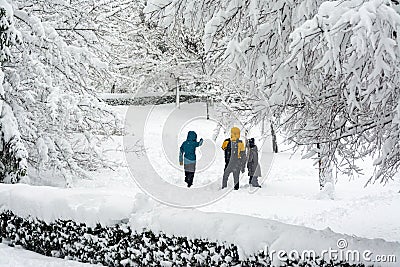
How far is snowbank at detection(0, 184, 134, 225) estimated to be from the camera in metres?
6.46

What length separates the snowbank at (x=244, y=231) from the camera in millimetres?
4898

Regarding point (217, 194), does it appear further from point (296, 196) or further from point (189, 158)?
point (296, 196)

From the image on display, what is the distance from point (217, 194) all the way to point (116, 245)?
6.04 m

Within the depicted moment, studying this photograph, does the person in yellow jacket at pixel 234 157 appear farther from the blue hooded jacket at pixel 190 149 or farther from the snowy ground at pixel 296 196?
the blue hooded jacket at pixel 190 149

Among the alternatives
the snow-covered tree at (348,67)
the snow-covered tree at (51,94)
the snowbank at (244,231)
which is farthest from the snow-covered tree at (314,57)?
the snow-covered tree at (51,94)

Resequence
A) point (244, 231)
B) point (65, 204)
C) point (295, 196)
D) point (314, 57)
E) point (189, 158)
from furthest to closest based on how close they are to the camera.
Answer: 1. point (189, 158)
2. point (295, 196)
3. point (65, 204)
4. point (244, 231)
5. point (314, 57)

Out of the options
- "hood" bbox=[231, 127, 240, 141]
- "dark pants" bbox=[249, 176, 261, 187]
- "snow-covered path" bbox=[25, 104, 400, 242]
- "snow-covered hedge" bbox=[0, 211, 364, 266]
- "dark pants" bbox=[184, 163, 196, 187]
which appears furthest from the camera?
"dark pants" bbox=[249, 176, 261, 187]

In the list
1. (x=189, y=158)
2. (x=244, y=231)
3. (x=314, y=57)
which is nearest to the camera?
(x=314, y=57)

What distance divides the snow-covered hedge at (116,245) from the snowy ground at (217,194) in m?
0.17

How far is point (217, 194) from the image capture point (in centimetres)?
1207

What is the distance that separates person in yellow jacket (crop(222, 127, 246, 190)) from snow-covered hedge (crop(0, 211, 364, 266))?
622 cm

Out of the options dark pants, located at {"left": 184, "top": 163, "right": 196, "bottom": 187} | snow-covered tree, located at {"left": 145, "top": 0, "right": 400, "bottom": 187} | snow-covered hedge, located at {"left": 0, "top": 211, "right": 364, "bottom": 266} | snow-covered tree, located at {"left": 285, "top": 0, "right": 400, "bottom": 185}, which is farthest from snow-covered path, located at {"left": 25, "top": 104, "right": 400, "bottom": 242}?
snow-covered hedge, located at {"left": 0, "top": 211, "right": 364, "bottom": 266}

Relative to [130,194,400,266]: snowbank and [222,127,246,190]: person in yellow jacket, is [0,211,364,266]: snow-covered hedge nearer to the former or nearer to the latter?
[130,194,400,266]: snowbank

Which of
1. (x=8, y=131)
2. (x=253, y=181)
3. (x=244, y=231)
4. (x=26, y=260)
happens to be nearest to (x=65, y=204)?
(x=26, y=260)
